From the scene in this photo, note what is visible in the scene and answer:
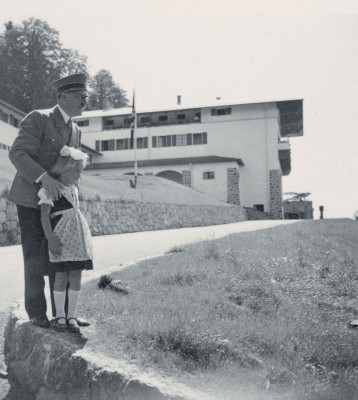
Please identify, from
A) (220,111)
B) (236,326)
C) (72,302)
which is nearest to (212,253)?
(236,326)

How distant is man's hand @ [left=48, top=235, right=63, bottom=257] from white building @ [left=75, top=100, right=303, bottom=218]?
38.5 m

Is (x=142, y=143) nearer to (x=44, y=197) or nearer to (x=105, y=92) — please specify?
(x=105, y=92)

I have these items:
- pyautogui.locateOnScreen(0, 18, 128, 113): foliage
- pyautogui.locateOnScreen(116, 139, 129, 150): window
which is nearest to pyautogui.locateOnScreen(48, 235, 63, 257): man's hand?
pyautogui.locateOnScreen(116, 139, 129, 150): window

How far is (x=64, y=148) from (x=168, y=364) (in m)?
1.61

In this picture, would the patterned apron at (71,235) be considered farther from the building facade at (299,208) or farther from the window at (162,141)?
the window at (162,141)

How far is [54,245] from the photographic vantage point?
3398 mm

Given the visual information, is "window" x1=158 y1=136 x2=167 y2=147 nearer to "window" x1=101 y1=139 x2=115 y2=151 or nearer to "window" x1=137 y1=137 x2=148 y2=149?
"window" x1=137 y1=137 x2=148 y2=149

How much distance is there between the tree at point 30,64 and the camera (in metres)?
48.2

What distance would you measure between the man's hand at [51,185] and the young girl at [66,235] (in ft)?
0.12

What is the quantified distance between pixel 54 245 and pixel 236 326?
4.96ft

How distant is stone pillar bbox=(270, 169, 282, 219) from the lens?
141ft

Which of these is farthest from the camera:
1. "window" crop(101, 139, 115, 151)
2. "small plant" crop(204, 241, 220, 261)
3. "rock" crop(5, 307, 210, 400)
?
A: "window" crop(101, 139, 115, 151)

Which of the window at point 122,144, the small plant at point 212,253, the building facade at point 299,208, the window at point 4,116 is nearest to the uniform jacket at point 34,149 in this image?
the small plant at point 212,253

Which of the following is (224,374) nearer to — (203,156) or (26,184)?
(26,184)
